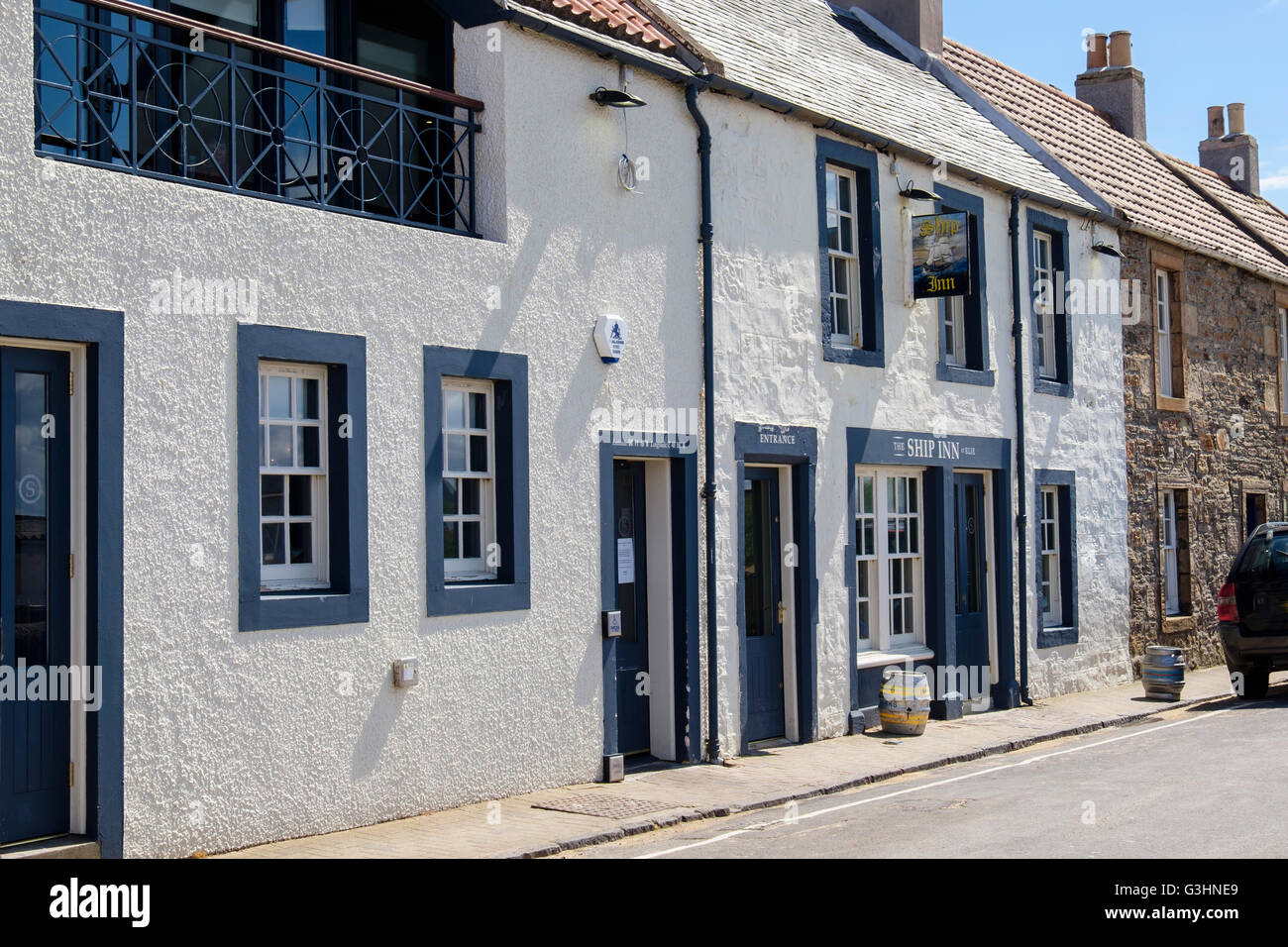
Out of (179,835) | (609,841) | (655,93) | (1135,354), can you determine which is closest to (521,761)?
(609,841)

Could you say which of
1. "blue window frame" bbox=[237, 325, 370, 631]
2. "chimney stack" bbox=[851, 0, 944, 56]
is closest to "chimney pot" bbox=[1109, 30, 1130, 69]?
"chimney stack" bbox=[851, 0, 944, 56]

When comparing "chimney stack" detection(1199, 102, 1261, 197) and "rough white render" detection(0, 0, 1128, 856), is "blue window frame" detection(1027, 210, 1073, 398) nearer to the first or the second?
"rough white render" detection(0, 0, 1128, 856)

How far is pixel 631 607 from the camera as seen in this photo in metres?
11.9

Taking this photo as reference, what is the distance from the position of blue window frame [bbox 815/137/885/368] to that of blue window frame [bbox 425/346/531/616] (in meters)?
4.59

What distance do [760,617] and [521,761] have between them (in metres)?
3.47

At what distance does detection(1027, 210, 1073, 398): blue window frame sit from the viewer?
1762 centimetres

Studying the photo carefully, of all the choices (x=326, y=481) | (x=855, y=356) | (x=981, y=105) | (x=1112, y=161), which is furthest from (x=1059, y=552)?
(x=326, y=481)

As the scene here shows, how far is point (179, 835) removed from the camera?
8.27m

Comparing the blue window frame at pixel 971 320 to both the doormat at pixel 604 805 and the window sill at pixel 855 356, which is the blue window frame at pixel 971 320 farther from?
the doormat at pixel 604 805

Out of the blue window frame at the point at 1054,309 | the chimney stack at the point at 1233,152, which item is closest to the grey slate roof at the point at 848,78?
the blue window frame at the point at 1054,309

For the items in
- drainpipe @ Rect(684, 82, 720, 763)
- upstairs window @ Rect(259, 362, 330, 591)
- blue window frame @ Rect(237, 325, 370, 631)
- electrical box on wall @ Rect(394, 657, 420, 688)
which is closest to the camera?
blue window frame @ Rect(237, 325, 370, 631)

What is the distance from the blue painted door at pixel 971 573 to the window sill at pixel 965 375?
104 cm

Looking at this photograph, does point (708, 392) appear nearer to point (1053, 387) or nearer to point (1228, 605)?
point (1053, 387)

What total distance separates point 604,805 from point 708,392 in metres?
3.74
